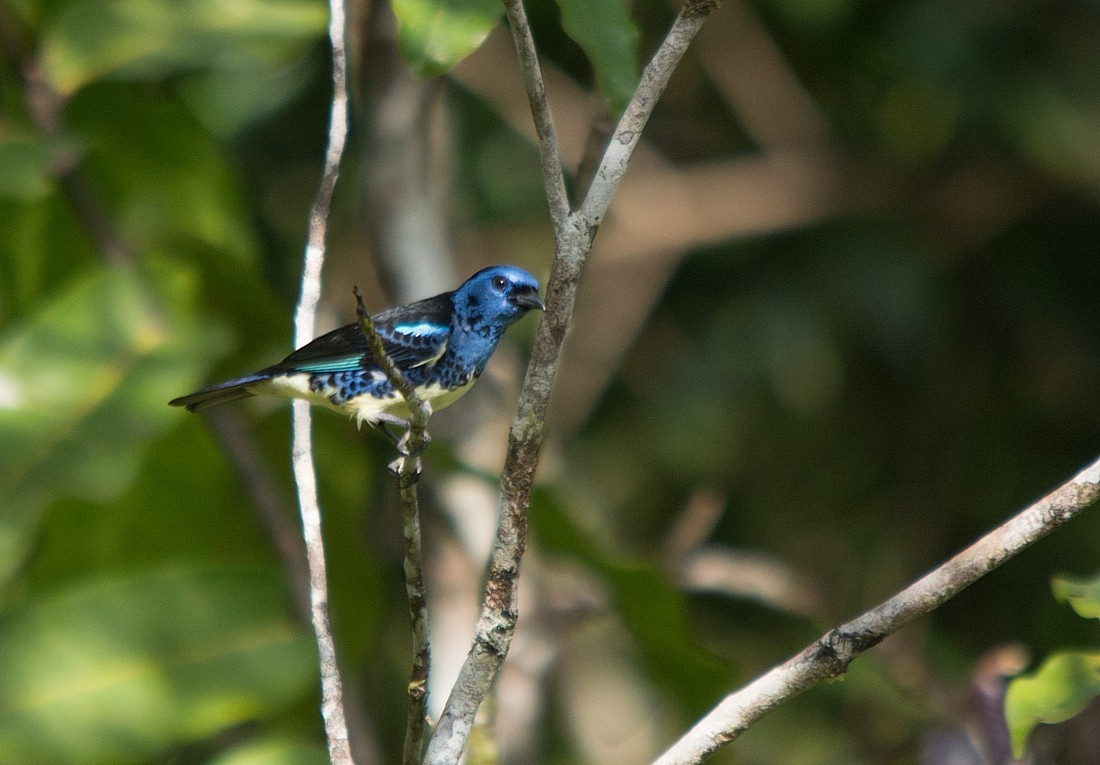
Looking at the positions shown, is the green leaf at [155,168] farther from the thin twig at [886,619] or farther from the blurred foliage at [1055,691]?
the blurred foliage at [1055,691]

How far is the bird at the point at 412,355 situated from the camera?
2.95 metres

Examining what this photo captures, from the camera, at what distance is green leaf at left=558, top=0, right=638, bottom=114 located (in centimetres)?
236

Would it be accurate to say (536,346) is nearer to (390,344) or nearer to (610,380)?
(390,344)

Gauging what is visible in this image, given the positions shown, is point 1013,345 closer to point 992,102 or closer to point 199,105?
point 992,102

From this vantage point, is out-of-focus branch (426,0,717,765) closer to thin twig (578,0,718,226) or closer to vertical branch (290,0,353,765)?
thin twig (578,0,718,226)

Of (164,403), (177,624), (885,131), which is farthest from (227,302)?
(885,131)

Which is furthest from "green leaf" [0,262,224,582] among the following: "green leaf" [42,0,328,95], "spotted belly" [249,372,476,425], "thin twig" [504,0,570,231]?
"thin twig" [504,0,570,231]

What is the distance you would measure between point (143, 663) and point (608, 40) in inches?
86.2

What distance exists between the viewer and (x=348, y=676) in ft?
12.5

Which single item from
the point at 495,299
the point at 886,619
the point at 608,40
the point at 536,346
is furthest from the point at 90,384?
the point at 886,619

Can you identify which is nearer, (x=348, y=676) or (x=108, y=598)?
(x=108, y=598)

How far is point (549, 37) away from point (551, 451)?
237cm

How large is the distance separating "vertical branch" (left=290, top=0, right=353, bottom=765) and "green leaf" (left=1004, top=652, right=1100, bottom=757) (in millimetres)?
1065

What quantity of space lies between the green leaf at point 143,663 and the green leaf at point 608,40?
1858 mm
